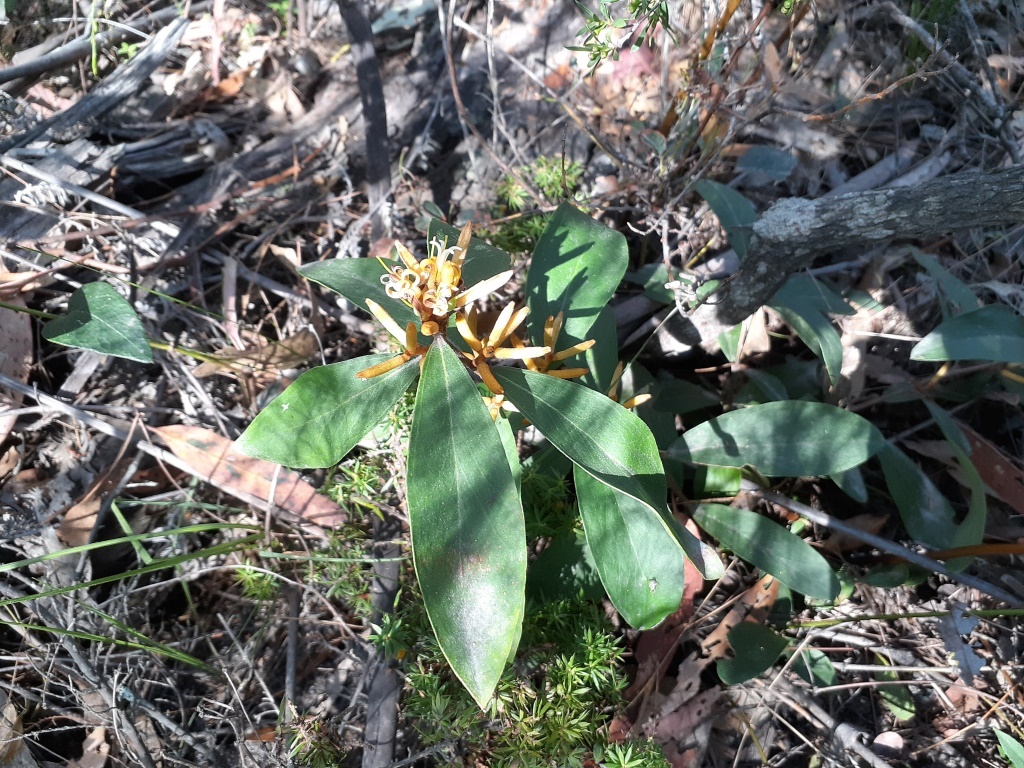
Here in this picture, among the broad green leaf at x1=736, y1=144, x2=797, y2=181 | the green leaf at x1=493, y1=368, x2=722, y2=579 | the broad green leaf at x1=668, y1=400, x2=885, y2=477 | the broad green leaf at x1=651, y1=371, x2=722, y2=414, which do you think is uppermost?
the broad green leaf at x1=736, y1=144, x2=797, y2=181

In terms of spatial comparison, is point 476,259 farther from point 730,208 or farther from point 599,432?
point 730,208

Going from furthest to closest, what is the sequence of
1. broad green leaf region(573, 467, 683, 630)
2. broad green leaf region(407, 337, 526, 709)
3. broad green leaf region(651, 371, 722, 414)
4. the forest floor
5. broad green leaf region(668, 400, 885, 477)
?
broad green leaf region(651, 371, 722, 414) < the forest floor < broad green leaf region(668, 400, 885, 477) < broad green leaf region(573, 467, 683, 630) < broad green leaf region(407, 337, 526, 709)

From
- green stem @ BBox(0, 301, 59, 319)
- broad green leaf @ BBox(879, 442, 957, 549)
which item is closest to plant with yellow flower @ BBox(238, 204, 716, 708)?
broad green leaf @ BBox(879, 442, 957, 549)

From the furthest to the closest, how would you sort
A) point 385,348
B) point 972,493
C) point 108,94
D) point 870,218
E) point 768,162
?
point 108,94, point 768,162, point 385,348, point 972,493, point 870,218

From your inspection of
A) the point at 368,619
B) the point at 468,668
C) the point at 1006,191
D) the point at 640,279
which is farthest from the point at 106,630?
the point at 1006,191

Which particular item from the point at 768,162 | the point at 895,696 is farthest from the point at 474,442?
the point at 768,162

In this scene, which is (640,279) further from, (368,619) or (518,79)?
(368,619)

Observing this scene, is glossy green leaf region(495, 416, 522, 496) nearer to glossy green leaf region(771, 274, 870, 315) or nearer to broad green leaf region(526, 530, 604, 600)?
broad green leaf region(526, 530, 604, 600)
